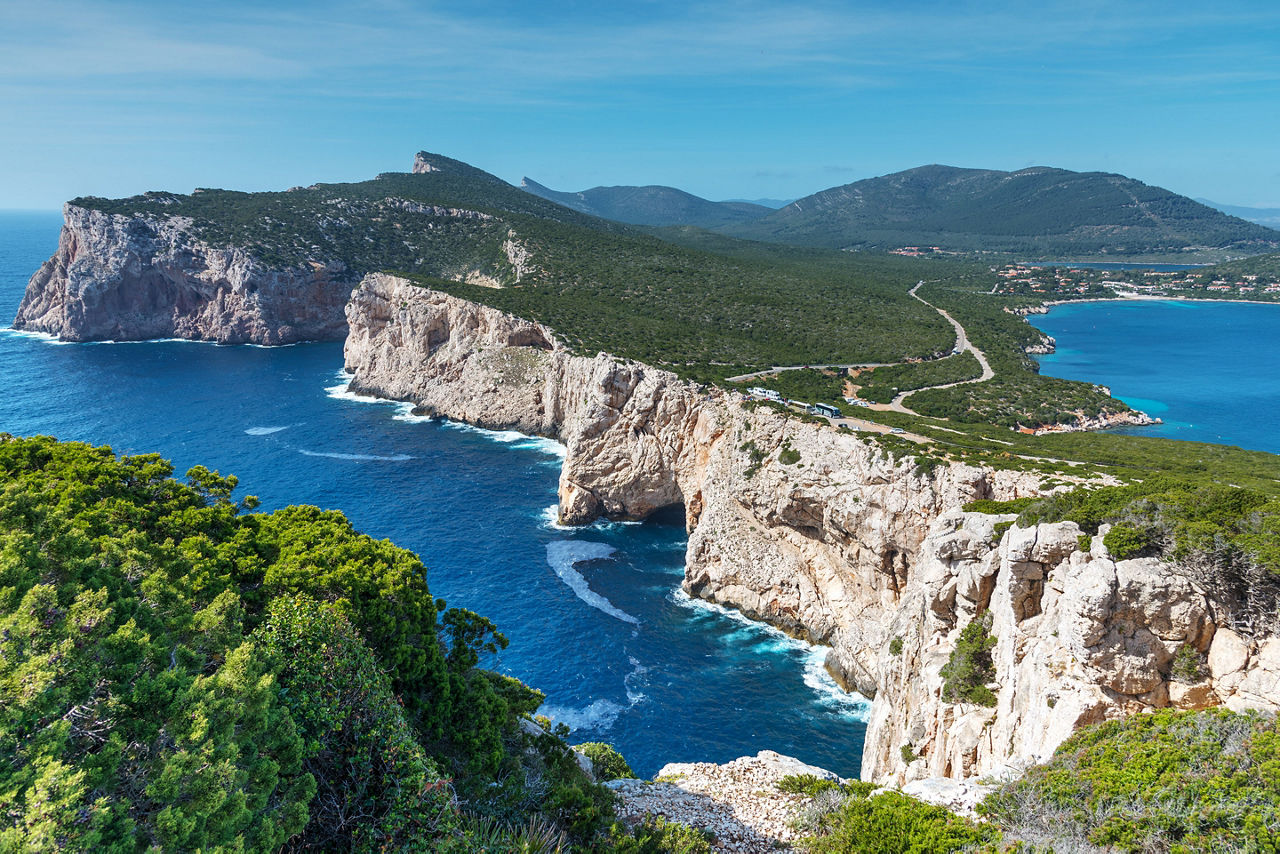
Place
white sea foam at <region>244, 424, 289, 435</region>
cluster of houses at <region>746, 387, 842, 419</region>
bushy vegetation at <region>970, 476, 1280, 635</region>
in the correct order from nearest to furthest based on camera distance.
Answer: bushy vegetation at <region>970, 476, 1280, 635</region> → cluster of houses at <region>746, 387, 842, 419</region> → white sea foam at <region>244, 424, 289, 435</region>

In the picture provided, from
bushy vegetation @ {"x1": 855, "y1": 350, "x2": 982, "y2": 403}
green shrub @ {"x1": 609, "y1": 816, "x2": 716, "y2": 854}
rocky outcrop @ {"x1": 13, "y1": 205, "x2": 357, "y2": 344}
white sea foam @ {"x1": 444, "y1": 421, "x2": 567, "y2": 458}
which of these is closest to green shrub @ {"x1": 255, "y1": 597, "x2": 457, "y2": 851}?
green shrub @ {"x1": 609, "y1": 816, "x2": 716, "y2": 854}

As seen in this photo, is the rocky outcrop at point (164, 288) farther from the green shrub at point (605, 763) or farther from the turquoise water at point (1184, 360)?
the turquoise water at point (1184, 360)

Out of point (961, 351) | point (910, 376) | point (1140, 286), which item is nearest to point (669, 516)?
point (910, 376)

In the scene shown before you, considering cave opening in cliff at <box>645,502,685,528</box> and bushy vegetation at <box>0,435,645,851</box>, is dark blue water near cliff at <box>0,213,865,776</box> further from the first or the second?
bushy vegetation at <box>0,435,645,851</box>

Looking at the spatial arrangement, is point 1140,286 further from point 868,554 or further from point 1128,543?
point 1128,543

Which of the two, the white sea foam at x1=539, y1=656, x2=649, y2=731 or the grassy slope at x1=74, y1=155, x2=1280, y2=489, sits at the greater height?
the grassy slope at x1=74, y1=155, x2=1280, y2=489

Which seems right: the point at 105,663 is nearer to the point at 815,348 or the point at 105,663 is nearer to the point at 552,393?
the point at 552,393

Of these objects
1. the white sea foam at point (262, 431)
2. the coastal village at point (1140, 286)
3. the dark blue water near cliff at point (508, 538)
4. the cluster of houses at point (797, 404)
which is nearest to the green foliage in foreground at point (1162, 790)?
the dark blue water near cliff at point (508, 538)
